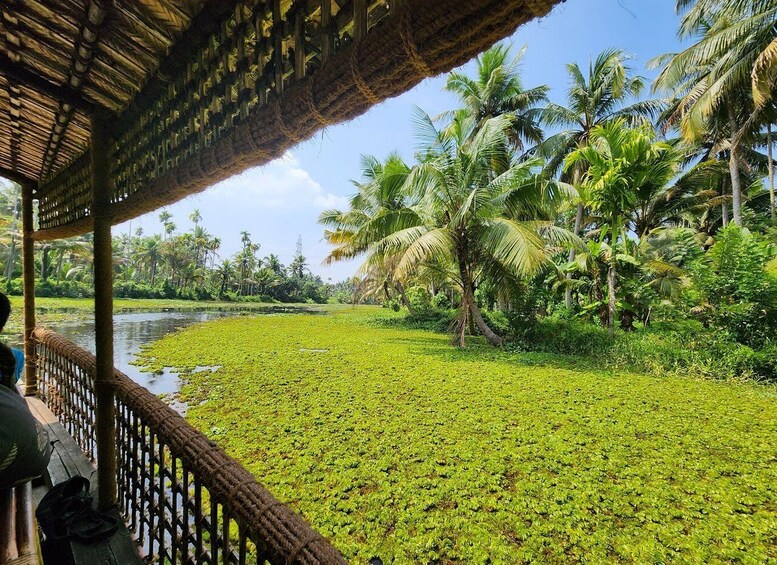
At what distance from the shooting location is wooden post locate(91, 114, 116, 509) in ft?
5.73

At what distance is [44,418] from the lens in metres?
2.93

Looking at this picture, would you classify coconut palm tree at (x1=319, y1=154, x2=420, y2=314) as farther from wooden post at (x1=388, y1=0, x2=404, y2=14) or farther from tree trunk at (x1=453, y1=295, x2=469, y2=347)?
→ wooden post at (x1=388, y1=0, x2=404, y2=14)

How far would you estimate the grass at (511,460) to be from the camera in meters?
1.94

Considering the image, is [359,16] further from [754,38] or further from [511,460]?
[754,38]

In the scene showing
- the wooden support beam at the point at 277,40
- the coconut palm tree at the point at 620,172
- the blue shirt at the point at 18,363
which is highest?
the coconut palm tree at the point at 620,172

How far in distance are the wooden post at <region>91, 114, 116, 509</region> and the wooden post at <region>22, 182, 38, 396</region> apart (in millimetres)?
2389

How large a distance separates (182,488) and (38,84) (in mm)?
1826

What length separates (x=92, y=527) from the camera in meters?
1.57

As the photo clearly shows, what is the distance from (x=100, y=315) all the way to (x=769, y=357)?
305 inches

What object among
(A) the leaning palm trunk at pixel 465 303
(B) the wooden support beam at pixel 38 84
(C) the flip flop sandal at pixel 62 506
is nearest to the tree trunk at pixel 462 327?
(A) the leaning palm trunk at pixel 465 303

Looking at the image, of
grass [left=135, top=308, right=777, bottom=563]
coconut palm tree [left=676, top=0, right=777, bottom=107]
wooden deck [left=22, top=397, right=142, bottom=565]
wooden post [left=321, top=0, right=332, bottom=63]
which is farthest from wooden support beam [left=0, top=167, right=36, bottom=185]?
coconut palm tree [left=676, top=0, right=777, bottom=107]

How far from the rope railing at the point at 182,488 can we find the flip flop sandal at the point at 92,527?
0.31 ft

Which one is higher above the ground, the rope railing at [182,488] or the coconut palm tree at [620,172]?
the coconut palm tree at [620,172]

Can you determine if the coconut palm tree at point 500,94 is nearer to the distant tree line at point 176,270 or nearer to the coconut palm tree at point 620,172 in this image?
the coconut palm tree at point 620,172
